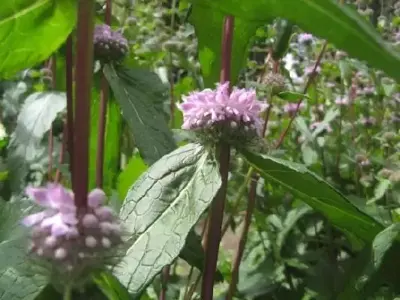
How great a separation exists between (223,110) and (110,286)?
8.2 inches

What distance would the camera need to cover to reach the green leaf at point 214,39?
0.50 metres

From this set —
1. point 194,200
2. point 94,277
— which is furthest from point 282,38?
point 94,277

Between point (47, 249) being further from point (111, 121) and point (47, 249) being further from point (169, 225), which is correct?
point (111, 121)

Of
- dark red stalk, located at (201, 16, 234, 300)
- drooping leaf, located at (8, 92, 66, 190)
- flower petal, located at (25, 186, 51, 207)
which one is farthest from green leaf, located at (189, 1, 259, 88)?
drooping leaf, located at (8, 92, 66, 190)

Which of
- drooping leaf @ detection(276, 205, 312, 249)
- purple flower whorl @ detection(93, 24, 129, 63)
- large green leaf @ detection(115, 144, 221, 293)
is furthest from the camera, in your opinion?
drooping leaf @ detection(276, 205, 312, 249)

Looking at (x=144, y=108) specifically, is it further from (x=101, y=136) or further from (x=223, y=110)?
(x=223, y=110)

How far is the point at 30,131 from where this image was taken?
2.75 ft

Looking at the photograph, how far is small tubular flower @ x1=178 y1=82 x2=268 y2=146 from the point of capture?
1.64 feet

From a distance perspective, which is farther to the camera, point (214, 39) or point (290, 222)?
point (290, 222)

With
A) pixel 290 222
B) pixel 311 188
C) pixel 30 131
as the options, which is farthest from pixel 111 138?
pixel 311 188

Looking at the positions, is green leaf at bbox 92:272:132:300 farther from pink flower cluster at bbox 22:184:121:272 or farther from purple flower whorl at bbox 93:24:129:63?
purple flower whorl at bbox 93:24:129:63

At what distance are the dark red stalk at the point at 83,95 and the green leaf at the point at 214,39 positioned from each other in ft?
0.71

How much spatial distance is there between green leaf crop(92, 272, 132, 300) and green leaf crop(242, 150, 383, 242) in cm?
15

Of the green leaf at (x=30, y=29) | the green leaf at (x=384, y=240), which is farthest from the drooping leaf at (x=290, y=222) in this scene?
the green leaf at (x=30, y=29)
